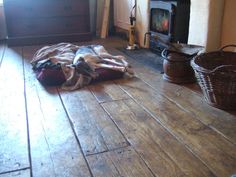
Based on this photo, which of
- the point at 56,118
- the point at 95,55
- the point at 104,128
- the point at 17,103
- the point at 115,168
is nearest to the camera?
the point at 115,168

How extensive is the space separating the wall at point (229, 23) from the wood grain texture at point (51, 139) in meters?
1.43

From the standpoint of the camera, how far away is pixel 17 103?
2045 millimetres

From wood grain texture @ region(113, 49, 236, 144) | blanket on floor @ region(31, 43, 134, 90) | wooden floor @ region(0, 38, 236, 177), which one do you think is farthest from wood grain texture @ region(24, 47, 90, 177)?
wood grain texture @ region(113, 49, 236, 144)

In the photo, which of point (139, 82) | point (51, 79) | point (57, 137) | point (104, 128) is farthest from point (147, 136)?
point (51, 79)

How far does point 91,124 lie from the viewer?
170 centimetres

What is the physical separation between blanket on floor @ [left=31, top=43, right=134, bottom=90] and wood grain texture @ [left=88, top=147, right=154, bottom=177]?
1037mm

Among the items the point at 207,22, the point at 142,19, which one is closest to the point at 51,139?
the point at 207,22

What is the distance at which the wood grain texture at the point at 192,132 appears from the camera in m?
1.30

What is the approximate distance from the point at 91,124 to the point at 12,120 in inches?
20.2

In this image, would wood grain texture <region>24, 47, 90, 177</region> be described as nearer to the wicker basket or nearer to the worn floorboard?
the worn floorboard

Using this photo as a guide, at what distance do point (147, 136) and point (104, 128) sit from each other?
0.87ft

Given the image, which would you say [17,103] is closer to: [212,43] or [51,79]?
[51,79]

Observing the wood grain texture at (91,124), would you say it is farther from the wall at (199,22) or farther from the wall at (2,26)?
the wall at (2,26)

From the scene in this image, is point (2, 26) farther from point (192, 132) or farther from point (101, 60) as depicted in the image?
point (192, 132)
